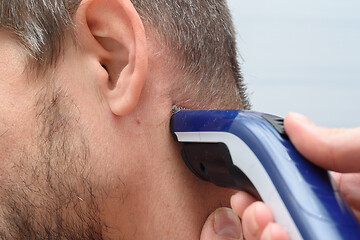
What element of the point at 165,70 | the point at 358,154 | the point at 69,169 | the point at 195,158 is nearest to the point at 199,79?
the point at 165,70

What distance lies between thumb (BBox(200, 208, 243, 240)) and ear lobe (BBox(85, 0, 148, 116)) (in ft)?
0.84

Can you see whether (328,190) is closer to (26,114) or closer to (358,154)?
(358,154)

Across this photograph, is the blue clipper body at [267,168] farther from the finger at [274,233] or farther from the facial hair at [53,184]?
the facial hair at [53,184]

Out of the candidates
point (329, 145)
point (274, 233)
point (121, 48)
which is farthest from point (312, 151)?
point (121, 48)

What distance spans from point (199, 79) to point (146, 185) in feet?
0.77

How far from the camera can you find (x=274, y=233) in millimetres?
667

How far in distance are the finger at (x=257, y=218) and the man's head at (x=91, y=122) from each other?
0.30 meters

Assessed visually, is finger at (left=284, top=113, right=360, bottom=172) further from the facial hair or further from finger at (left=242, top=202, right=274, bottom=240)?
the facial hair

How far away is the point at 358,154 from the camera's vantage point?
726 millimetres

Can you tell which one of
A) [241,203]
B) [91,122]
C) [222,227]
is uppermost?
[91,122]

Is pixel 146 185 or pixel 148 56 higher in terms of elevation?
pixel 148 56

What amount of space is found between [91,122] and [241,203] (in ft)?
1.07

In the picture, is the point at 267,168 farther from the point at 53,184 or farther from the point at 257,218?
the point at 53,184

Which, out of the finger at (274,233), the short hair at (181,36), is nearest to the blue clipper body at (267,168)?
the finger at (274,233)
